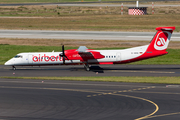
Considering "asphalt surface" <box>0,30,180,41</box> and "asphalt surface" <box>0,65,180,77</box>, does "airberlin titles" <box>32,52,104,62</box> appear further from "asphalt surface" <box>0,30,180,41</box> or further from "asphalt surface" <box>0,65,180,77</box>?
"asphalt surface" <box>0,30,180,41</box>

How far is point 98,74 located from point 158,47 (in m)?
10.2

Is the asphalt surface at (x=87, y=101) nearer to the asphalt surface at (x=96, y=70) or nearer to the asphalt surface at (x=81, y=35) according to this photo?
the asphalt surface at (x=96, y=70)

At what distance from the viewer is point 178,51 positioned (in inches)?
2397

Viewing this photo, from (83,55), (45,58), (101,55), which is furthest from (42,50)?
(101,55)

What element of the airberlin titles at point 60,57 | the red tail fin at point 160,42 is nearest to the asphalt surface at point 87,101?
the airberlin titles at point 60,57

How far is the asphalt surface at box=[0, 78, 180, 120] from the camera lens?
23641 mm

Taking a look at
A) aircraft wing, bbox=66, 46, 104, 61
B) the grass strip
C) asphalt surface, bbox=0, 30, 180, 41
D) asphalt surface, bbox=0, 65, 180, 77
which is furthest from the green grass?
the grass strip

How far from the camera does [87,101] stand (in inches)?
1093

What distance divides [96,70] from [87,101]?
18.6 meters

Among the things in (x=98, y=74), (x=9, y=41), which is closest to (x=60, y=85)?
(x=98, y=74)

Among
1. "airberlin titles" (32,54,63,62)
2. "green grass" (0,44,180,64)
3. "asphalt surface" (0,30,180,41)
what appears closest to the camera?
"airberlin titles" (32,54,63,62)

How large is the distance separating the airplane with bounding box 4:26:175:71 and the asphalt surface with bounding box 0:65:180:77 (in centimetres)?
131

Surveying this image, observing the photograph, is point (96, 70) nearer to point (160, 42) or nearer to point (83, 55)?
point (83, 55)

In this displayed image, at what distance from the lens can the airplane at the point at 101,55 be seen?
44.8 metres
